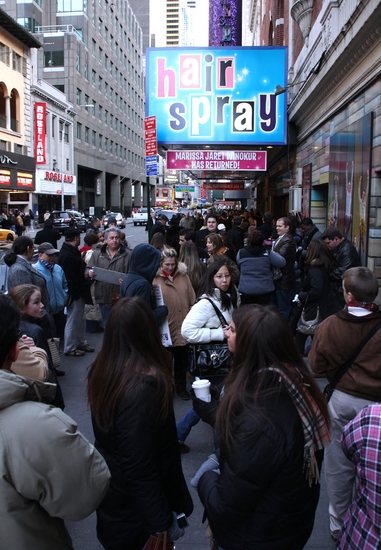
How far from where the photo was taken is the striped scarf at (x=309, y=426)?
1972 millimetres

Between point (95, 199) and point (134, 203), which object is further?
point (134, 203)

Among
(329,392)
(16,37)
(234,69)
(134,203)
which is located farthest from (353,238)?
(134,203)

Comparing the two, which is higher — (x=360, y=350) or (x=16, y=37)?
(x=16, y=37)

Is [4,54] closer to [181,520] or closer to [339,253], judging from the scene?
[339,253]

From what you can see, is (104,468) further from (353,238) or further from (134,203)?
(134,203)

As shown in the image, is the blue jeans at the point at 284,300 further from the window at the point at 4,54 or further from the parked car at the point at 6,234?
the window at the point at 4,54

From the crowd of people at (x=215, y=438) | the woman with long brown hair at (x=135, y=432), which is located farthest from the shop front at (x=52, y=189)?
the woman with long brown hair at (x=135, y=432)

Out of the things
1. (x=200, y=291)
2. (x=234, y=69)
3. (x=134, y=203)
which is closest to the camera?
(x=200, y=291)

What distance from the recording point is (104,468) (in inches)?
74.1

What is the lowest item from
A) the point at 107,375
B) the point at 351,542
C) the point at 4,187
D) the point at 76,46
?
the point at 351,542

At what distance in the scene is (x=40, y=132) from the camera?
44188 millimetres

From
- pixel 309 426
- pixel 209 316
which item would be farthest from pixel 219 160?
pixel 309 426

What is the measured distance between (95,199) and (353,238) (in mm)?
61373

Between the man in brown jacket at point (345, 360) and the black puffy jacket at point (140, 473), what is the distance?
1.16m
